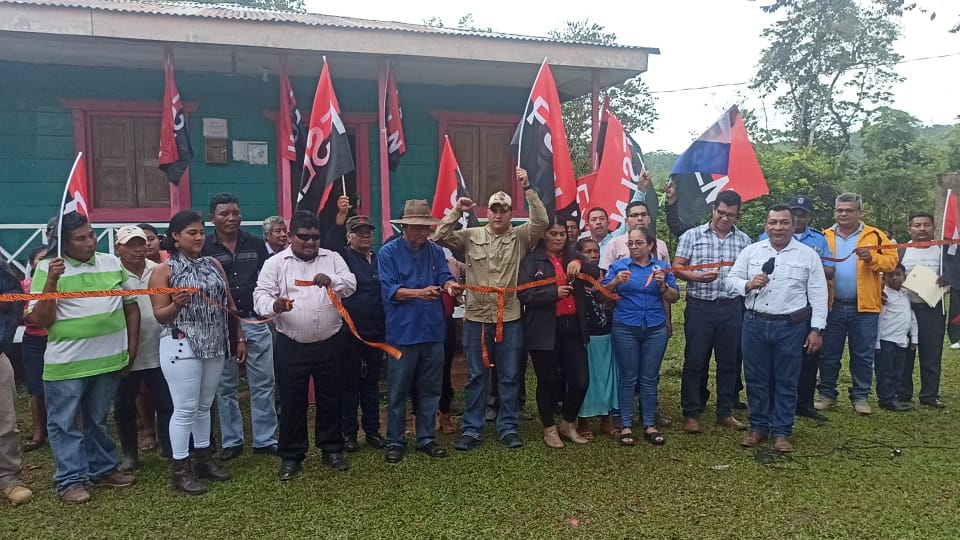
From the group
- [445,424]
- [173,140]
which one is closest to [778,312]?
[445,424]

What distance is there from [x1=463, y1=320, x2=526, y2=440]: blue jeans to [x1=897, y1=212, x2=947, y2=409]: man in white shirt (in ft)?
11.6

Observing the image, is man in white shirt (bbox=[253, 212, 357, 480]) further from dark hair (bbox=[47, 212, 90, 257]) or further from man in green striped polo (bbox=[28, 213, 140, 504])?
dark hair (bbox=[47, 212, 90, 257])

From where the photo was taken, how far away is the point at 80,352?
3887 millimetres

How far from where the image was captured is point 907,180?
15391mm

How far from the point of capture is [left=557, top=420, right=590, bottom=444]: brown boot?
4.89m

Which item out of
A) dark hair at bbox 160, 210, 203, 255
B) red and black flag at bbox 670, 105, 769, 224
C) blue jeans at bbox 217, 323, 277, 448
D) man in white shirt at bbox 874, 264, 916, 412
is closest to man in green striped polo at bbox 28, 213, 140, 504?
dark hair at bbox 160, 210, 203, 255

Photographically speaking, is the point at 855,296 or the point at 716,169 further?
the point at 716,169

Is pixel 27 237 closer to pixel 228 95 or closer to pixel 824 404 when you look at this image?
pixel 228 95

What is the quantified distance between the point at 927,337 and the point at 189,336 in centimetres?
587

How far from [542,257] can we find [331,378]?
164 cm

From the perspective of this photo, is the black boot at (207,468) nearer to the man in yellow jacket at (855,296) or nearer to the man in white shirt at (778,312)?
the man in white shirt at (778,312)

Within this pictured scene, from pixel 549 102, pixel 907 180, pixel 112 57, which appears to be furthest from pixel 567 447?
pixel 907 180

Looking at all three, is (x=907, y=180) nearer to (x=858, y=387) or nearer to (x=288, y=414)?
(x=858, y=387)

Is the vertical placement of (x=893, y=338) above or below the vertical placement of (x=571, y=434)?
above
